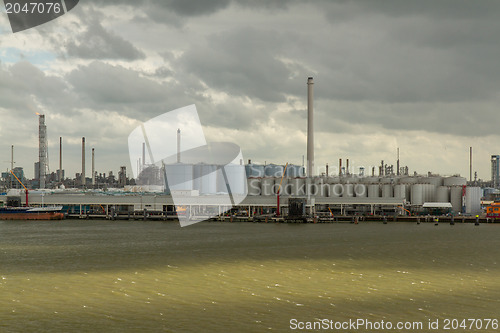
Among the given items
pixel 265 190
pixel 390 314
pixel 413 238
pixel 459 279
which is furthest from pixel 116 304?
pixel 265 190

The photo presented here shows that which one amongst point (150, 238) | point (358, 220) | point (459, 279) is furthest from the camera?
point (358, 220)

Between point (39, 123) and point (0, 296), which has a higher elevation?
point (39, 123)

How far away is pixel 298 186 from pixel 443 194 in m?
42.2

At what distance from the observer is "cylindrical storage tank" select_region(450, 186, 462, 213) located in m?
157

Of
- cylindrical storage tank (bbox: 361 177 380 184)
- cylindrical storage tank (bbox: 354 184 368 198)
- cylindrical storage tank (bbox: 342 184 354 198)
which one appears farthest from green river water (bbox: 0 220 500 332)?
cylindrical storage tank (bbox: 361 177 380 184)

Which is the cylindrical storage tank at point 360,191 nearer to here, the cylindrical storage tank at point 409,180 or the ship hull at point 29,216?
the cylindrical storage tank at point 409,180

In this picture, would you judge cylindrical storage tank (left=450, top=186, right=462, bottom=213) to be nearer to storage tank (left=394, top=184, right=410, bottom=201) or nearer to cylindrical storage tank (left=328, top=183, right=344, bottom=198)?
storage tank (left=394, top=184, right=410, bottom=201)

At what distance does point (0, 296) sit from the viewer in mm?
33062

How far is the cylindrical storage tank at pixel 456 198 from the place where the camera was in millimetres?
157375

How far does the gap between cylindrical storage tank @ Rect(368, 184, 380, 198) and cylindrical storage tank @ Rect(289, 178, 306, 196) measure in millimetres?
21127

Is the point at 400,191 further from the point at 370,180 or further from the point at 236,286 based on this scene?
the point at 236,286

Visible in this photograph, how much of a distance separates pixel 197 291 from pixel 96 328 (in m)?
9.87

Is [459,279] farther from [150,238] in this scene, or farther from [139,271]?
[150,238]

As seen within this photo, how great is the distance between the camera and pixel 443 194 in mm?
158875
